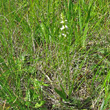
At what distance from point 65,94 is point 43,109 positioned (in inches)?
9.5

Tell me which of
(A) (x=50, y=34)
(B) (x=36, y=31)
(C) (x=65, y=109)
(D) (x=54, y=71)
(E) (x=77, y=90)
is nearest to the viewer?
(C) (x=65, y=109)

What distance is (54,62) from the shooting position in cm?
160

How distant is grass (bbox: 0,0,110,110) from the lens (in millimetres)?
1316

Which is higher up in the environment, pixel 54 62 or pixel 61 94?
pixel 54 62

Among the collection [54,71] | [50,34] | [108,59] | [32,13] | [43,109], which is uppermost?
[32,13]

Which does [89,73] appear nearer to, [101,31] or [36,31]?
[101,31]

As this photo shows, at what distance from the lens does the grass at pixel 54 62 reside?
4.32ft

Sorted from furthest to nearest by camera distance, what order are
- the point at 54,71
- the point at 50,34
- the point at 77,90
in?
the point at 50,34 → the point at 54,71 → the point at 77,90

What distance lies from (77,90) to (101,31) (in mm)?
803

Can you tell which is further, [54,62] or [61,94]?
[54,62]

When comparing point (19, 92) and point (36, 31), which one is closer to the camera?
point (19, 92)

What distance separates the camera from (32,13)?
194cm

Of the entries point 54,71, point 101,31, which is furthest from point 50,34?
point 101,31

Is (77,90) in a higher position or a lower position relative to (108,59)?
lower
